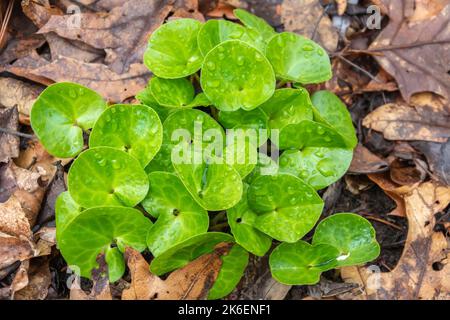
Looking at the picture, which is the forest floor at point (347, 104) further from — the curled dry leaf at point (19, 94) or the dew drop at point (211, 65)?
the dew drop at point (211, 65)

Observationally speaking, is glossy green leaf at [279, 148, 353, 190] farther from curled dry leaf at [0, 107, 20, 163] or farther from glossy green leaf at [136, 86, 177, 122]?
curled dry leaf at [0, 107, 20, 163]

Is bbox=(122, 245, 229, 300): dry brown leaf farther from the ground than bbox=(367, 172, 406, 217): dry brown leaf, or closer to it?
closer to it

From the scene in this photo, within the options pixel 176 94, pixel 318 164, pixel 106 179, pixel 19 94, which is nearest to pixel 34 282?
pixel 106 179

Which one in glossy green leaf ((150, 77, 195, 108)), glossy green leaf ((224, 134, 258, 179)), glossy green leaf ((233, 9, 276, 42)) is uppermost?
glossy green leaf ((233, 9, 276, 42))

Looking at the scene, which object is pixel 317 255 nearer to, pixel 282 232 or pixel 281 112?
pixel 282 232

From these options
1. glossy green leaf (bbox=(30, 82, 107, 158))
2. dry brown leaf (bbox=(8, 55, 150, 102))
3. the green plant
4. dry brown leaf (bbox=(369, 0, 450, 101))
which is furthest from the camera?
dry brown leaf (bbox=(369, 0, 450, 101))

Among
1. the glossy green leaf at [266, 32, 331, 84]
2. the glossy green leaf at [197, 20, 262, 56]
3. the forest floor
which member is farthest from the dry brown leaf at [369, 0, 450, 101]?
the glossy green leaf at [197, 20, 262, 56]

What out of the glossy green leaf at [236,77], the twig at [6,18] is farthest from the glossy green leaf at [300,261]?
the twig at [6,18]

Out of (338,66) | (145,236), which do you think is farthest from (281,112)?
(145,236)
